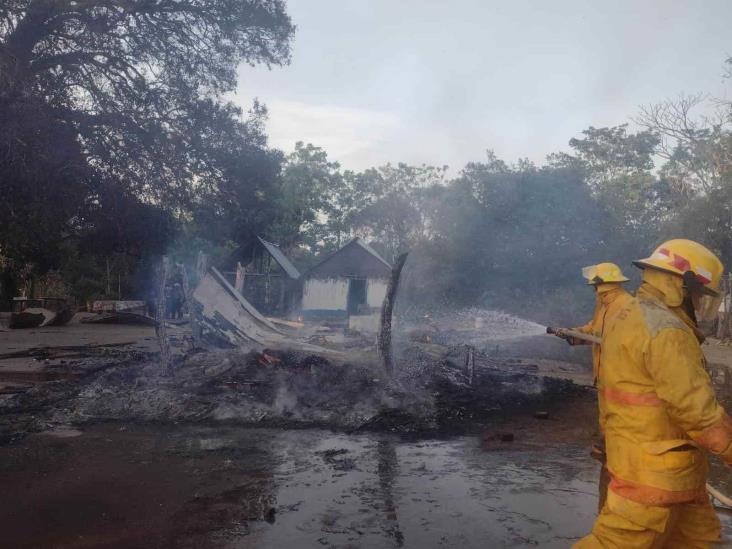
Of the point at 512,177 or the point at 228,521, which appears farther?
the point at 512,177

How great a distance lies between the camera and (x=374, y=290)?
30.9m

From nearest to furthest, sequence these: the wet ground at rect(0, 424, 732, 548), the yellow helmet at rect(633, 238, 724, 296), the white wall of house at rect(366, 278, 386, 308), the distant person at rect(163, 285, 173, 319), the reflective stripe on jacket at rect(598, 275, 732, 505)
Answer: the reflective stripe on jacket at rect(598, 275, 732, 505), the yellow helmet at rect(633, 238, 724, 296), the wet ground at rect(0, 424, 732, 548), the distant person at rect(163, 285, 173, 319), the white wall of house at rect(366, 278, 386, 308)

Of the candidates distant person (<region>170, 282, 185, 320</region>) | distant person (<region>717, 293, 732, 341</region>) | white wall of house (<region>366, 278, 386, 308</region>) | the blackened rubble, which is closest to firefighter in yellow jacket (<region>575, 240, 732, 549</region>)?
the blackened rubble

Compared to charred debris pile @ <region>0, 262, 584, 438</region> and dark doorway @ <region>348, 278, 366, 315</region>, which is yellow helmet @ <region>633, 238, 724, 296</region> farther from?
dark doorway @ <region>348, 278, 366, 315</region>

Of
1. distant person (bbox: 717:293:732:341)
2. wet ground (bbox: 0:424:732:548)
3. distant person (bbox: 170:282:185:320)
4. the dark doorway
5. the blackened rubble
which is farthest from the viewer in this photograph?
the dark doorway

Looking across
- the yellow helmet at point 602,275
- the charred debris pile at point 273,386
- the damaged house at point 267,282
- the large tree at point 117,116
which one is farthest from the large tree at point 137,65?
the damaged house at point 267,282

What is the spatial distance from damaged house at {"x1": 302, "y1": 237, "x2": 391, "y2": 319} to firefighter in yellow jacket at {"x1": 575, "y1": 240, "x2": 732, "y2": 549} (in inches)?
1105

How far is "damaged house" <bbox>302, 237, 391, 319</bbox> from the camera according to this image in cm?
3100

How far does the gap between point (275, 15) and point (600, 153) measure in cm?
3769

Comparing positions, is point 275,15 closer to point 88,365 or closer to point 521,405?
point 88,365

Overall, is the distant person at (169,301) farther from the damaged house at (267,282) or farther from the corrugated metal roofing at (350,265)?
the corrugated metal roofing at (350,265)

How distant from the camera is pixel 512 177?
3034 cm

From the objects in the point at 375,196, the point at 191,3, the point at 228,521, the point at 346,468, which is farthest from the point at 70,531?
the point at 375,196

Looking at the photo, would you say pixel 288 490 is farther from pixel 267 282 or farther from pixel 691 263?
pixel 267 282
